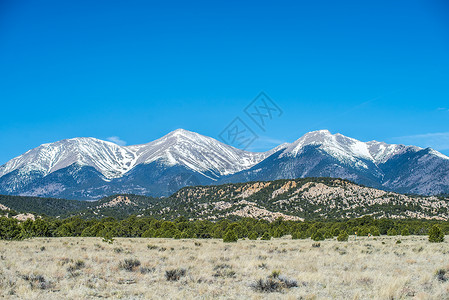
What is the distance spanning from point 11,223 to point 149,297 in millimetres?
34175

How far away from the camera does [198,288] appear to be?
43.6 ft

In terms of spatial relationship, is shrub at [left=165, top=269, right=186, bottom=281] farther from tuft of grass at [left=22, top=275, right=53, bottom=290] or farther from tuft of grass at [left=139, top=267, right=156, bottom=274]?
tuft of grass at [left=22, top=275, right=53, bottom=290]

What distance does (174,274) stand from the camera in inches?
608

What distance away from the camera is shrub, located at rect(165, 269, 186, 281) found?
15.0 m

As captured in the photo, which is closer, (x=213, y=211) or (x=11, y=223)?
(x=11, y=223)

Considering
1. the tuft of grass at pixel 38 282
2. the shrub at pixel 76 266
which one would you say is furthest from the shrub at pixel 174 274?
the shrub at pixel 76 266

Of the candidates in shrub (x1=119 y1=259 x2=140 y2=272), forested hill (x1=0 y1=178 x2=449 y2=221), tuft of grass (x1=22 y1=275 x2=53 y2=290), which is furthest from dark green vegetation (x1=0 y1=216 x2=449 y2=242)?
forested hill (x1=0 y1=178 x2=449 y2=221)

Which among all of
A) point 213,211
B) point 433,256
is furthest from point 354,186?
point 433,256

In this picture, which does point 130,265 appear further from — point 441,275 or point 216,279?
point 441,275

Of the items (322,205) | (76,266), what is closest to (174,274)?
(76,266)

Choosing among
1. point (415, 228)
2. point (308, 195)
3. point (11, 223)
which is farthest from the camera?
point (308, 195)

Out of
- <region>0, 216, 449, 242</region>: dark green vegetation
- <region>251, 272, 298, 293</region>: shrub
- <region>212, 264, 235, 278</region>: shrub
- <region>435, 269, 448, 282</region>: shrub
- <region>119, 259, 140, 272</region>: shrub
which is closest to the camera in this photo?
<region>251, 272, 298, 293</region>: shrub

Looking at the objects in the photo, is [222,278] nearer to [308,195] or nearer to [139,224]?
[139,224]

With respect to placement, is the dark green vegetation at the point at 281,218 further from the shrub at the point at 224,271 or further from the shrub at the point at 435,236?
the shrub at the point at 224,271
